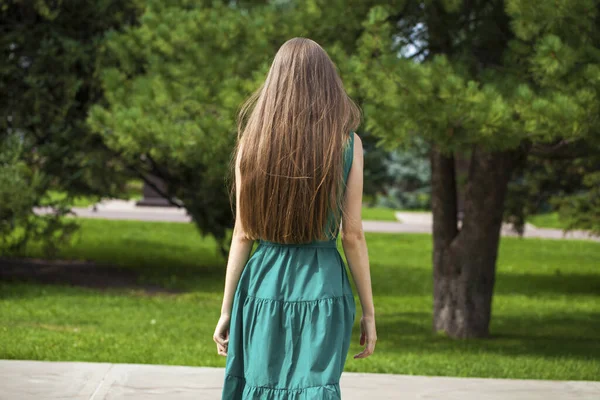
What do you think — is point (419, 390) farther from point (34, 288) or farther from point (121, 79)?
point (34, 288)

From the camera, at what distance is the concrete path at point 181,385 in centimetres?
506

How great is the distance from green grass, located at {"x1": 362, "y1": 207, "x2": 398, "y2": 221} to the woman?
19.1m

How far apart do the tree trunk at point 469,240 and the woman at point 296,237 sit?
16.7 ft

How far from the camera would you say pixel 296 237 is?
3.13 metres

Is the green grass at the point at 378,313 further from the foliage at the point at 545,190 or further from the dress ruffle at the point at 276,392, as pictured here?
the dress ruffle at the point at 276,392

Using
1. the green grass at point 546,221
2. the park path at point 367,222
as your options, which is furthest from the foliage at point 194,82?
the green grass at point 546,221

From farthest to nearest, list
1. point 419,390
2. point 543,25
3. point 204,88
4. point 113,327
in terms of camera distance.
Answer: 1. point 113,327
2. point 204,88
3. point 543,25
4. point 419,390

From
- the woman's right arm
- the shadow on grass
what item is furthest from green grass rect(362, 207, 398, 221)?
the woman's right arm

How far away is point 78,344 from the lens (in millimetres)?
7051

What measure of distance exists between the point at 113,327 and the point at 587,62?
4.77m

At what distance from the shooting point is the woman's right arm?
10.3ft

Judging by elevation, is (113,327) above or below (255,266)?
below

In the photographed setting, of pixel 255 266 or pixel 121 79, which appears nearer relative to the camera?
pixel 255 266

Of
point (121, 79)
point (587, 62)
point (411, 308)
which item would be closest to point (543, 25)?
point (587, 62)
